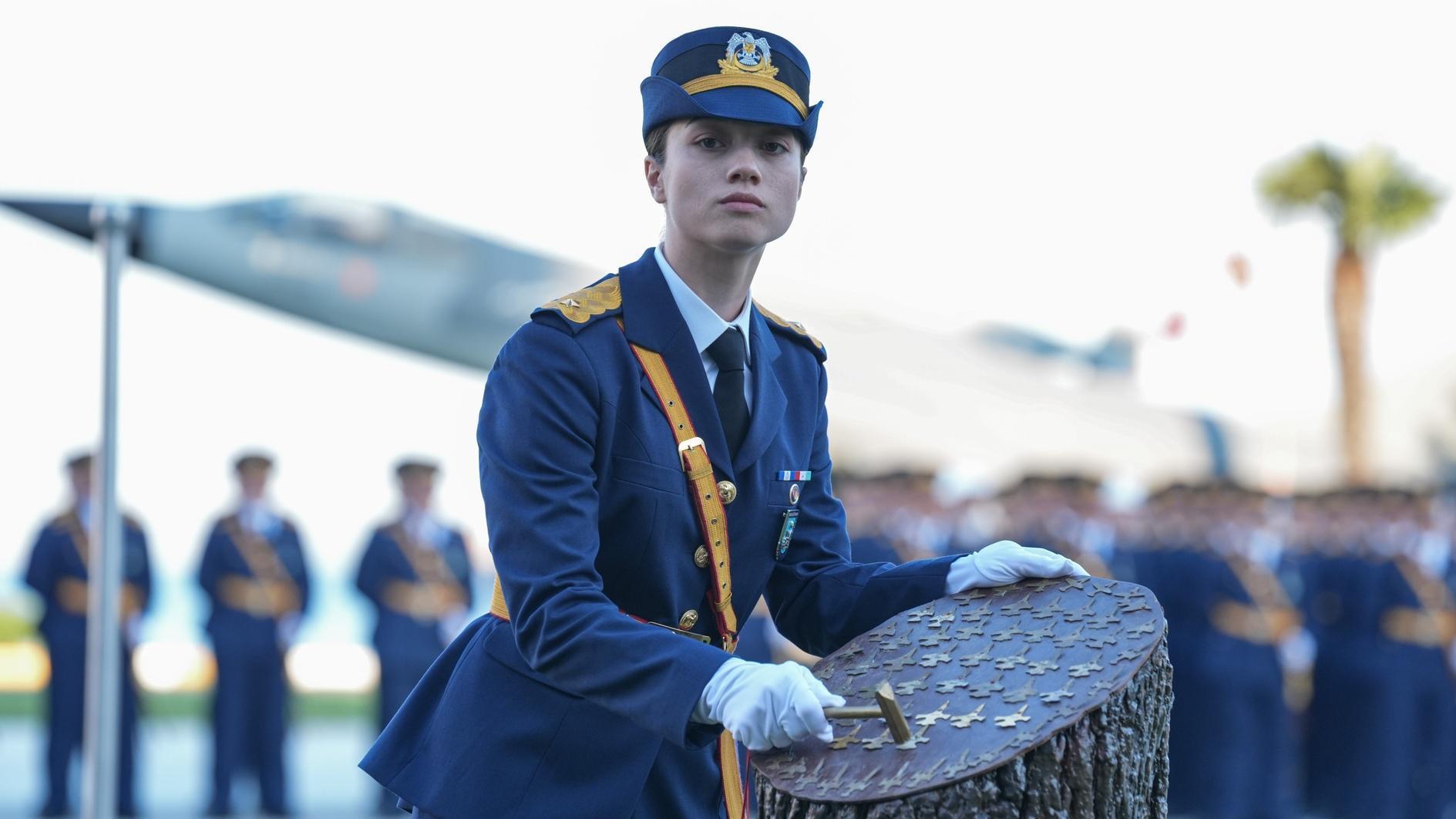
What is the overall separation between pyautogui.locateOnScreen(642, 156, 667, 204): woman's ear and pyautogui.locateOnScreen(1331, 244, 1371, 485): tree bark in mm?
27590

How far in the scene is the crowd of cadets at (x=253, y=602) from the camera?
35.2 ft

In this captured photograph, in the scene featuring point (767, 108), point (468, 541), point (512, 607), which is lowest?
point (468, 541)

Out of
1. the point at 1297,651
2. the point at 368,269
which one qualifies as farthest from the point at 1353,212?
the point at 1297,651

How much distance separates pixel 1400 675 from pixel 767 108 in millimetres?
10124

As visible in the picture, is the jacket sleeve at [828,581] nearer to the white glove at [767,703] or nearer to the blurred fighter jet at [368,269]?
the white glove at [767,703]

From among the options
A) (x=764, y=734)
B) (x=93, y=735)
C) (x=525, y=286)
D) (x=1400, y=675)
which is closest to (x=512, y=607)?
(x=764, y=734)

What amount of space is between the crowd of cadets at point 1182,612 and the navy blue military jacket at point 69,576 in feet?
0.04

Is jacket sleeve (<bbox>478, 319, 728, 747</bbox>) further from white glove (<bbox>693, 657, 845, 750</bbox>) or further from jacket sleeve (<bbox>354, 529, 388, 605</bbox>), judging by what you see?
jacket sleeve (<bbox>354, 529, 388, 605</bbox>)

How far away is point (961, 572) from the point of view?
2.68 m

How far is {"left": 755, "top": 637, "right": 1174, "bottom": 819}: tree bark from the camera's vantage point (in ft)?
7.02

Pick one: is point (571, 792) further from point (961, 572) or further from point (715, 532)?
point (961, 572)

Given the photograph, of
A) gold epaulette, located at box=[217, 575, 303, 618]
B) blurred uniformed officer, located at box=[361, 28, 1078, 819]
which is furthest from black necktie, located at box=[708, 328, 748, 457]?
gold epaulette, located at box=[217, 575, 303, 618]

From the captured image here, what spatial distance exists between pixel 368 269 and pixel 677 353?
23.0 m

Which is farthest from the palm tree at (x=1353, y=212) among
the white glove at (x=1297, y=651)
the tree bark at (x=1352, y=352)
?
the white glove at (x=1297, y=651)
